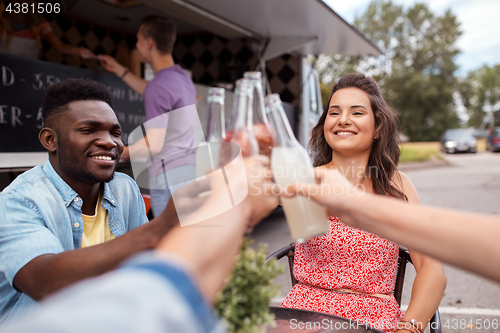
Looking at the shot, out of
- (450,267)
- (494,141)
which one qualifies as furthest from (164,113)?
(494,141)

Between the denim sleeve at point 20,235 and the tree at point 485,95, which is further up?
the tree at point 485,95

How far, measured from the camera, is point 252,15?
4312 mm

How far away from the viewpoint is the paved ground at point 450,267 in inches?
113

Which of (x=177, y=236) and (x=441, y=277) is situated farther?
(x=441, y=277)

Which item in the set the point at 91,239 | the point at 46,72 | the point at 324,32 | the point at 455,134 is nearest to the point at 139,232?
the point at 91,239

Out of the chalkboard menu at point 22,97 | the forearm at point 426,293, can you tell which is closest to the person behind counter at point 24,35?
the chalkboard menu at point 22,97

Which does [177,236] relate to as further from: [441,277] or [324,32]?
[324,32]

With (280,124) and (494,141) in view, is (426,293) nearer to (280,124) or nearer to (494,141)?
(280,124)

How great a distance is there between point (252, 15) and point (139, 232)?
395 cm

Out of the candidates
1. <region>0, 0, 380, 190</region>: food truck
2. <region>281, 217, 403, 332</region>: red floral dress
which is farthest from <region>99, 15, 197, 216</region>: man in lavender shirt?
<region>281, 217, 403, 332</region>: red floral dress

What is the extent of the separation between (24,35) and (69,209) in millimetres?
3035

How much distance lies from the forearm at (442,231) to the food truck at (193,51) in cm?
213

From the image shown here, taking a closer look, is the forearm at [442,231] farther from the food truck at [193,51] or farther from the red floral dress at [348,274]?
the food truck at [193,51]

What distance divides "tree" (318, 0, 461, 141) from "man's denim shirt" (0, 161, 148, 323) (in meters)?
30.4
